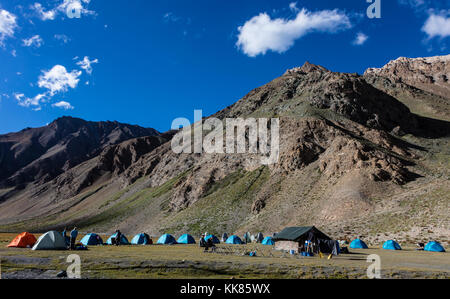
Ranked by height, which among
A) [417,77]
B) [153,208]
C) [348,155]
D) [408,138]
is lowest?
[153,208]

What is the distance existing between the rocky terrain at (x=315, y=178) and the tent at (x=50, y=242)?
35.2 meters

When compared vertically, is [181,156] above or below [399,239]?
above

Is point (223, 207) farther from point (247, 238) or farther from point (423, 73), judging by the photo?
point (423, 73)

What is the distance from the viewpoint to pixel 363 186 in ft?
176

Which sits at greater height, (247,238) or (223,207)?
(223,207)

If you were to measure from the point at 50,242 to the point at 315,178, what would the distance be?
52637 millimetres

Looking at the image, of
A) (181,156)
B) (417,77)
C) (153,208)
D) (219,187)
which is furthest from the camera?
(417,77)

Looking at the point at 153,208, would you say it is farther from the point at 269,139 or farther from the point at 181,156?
the point at 269,139

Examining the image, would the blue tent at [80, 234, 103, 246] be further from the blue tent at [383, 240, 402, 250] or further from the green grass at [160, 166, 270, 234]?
the blue tent at [383, 240, 402, 250]

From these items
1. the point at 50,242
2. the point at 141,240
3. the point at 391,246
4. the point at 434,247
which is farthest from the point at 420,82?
the point at 50,242

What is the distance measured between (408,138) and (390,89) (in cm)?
7186

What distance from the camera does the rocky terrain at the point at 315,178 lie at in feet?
155

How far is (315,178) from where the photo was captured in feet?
210

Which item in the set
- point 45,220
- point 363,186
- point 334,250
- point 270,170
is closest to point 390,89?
point 270,170
